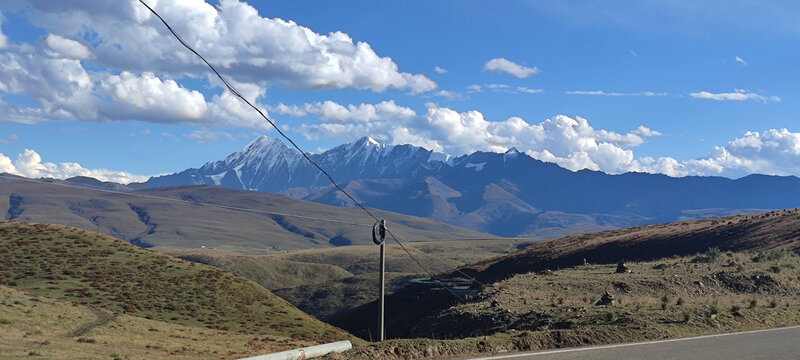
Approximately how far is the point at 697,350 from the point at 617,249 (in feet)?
200

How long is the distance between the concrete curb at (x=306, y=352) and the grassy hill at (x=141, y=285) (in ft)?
97.2

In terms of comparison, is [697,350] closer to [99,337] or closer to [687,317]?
[687,317]

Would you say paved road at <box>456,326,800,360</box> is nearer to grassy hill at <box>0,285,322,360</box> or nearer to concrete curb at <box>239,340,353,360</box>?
concrete curb at <box>239,340,353,360</box>

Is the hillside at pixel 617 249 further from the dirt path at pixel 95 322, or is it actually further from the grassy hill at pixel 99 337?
the dirt path at pixel 95 322

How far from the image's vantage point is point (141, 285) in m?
59.6

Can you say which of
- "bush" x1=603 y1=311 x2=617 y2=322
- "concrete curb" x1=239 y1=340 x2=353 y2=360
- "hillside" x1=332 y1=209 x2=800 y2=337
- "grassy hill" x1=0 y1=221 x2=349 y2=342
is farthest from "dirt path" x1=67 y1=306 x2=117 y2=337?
"bush" x1=603 y1=311 x2=617 y2=322

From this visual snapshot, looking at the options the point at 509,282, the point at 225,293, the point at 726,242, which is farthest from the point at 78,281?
the point at 726,242

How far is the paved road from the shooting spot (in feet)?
52.9

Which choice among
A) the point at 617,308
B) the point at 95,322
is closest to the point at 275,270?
the point at 95,322

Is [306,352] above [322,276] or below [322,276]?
above

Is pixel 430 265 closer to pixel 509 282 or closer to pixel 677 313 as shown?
pixel 509 282

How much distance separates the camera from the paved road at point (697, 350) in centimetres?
1612

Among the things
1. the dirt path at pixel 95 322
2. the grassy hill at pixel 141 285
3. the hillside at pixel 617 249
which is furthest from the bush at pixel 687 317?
the dirt path at pixel 95 322

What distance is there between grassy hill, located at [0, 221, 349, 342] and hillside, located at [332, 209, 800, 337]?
7307 mm
